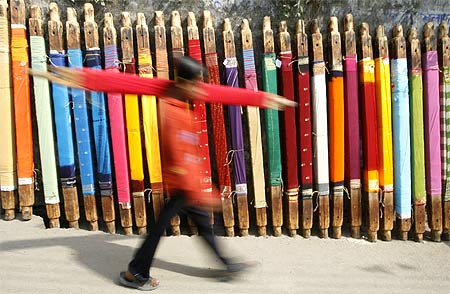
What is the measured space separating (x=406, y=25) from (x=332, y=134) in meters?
1.11

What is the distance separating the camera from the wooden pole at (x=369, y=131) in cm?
424

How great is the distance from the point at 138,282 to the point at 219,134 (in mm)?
1396

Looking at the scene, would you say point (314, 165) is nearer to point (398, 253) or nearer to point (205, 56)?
point (398, 253)

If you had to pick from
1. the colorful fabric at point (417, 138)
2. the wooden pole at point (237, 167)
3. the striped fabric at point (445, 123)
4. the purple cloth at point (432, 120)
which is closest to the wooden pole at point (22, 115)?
the wooden pole at point (237, 167)

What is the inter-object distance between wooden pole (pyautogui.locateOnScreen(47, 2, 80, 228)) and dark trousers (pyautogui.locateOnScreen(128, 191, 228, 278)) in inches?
44.7

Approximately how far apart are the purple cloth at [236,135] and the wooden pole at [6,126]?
5.29 feet

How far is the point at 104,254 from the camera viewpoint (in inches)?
150

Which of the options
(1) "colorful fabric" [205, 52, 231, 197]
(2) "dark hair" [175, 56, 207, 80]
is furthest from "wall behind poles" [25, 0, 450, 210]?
(2) "dark hair" [175, 56, 207, 80]

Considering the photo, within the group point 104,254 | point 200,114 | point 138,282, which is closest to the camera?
point 138,282

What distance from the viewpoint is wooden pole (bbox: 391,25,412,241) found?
4.27 metres

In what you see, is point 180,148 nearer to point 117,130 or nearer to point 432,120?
point 117,130

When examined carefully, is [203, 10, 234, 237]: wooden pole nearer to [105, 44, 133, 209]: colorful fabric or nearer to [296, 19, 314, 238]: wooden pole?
[296, 19, 314, 238]: wooden pole

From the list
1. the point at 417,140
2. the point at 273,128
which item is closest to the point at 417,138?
the point at 417,140

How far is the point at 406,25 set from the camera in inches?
177
